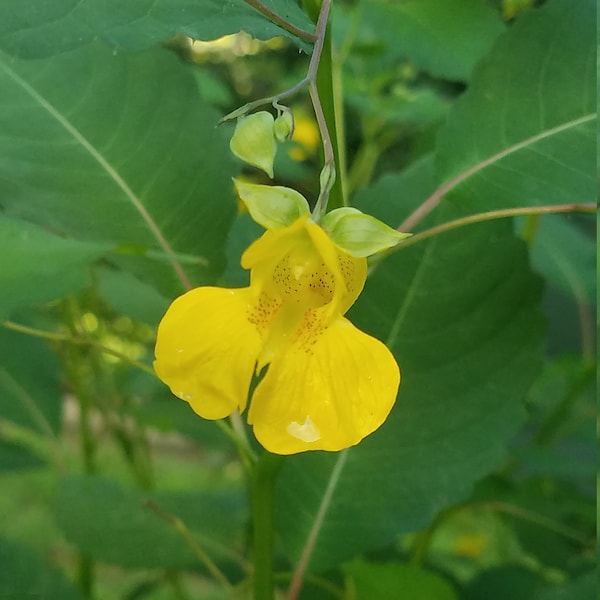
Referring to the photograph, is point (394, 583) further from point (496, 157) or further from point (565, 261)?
point (565, 261)

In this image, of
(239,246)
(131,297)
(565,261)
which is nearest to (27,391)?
(131,297)

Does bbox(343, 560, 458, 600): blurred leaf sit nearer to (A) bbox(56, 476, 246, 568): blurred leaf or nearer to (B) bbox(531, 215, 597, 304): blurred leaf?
(A) bbox(56, 476, 246, 568): blurred leaf

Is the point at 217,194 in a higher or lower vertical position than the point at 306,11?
lower

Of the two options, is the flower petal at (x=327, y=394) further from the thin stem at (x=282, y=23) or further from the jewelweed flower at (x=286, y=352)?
the thin stem at (x=282, y=23)

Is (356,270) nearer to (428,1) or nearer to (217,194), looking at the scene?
(217,194)

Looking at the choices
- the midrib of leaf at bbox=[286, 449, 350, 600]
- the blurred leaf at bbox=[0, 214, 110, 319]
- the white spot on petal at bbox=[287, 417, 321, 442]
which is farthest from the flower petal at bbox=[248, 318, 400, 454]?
the midrib of leaf at bbox=[286, 449, 350, 600]

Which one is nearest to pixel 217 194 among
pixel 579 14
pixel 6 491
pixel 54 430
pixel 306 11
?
pixel 306 11
